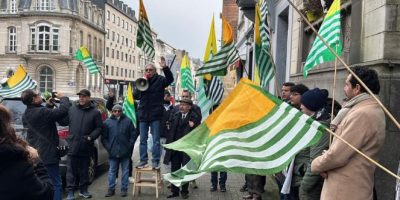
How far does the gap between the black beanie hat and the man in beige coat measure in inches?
28.8

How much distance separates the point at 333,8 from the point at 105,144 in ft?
15.9

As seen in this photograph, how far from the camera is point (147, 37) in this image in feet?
31.3

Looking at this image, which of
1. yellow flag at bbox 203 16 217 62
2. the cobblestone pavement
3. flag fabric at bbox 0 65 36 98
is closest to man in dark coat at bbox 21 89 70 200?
the cobblestone pavement

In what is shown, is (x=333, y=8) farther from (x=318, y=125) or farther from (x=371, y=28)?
(x=318, y=125)

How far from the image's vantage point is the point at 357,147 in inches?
153

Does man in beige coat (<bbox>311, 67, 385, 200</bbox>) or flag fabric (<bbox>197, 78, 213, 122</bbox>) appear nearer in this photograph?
man in beige coat (<bbox>311, 67, 385, 200</bbox>)

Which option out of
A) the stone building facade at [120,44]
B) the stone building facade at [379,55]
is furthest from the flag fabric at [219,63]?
the stone building facade at [120,44]

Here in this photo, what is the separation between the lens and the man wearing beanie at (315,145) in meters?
4.74

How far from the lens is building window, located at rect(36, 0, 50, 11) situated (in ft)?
206

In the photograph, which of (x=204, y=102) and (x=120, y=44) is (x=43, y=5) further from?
(x=204, y=102)

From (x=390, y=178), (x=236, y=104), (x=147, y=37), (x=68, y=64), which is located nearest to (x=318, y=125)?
(x=236, y=104)

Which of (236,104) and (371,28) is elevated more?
(371,28)

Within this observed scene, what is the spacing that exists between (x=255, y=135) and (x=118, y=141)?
5.28 m

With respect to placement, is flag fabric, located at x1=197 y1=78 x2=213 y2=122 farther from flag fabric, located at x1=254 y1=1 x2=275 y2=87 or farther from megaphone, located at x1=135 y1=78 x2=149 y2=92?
flag fabric, located at x1=254 y1=1 x2=275 y2=87
